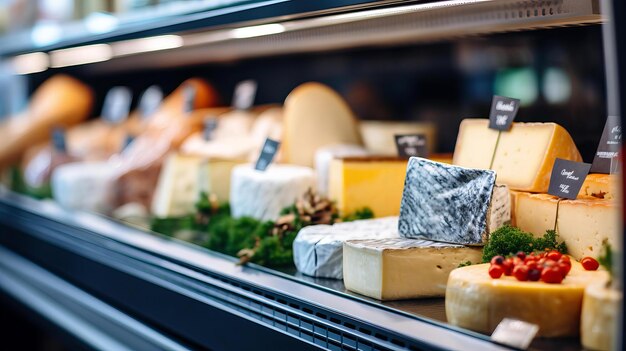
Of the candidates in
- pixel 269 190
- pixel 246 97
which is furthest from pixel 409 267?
pixel 246 97

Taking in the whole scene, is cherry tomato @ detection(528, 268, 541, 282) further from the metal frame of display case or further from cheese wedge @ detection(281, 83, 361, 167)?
cheese wedge @ detection(281, 83, 361, 167)

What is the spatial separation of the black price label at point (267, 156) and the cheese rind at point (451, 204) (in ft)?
2.44

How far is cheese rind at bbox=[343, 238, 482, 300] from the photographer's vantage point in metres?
1.46

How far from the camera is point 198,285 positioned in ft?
6.32

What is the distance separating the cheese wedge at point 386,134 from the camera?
2432 millimetres

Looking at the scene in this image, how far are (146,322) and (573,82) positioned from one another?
4.65 ft

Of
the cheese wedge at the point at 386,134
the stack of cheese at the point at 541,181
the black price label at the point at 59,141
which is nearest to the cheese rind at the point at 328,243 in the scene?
the stack of cheese at the point at 541,181

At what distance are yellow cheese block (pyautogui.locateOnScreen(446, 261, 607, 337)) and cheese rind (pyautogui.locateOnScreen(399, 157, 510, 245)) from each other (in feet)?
0.63

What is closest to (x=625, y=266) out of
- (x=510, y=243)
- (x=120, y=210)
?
(x=510, y=243)

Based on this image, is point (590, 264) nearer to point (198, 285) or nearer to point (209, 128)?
point (198, 285)

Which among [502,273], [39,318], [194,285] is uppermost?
[502,273]

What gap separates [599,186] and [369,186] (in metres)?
0.65

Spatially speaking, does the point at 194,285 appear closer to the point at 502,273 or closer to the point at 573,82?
the point at 502,273

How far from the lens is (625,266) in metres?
0.88
